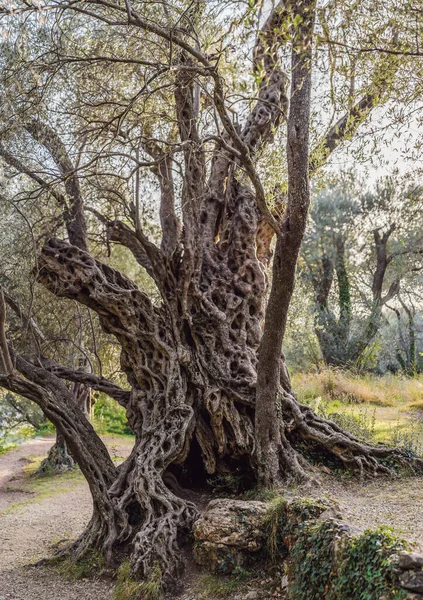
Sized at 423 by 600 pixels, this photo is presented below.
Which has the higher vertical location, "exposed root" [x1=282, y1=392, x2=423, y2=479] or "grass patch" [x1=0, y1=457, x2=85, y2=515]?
"exposed root" [x1=282, y1=392, x2=423, y2=479]

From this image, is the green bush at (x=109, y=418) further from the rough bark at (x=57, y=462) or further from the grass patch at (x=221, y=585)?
the grass patch at (x=221, y=585)

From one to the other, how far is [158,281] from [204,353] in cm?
142

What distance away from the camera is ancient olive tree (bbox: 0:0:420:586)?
252 inches

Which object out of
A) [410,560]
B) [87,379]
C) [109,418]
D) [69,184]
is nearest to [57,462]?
[109,418]

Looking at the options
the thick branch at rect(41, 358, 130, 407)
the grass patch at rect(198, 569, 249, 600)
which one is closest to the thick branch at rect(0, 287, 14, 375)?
the thick branch at rect(41, 358, 130, 407)

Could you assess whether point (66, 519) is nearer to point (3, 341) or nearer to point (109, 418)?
point (3, 341)

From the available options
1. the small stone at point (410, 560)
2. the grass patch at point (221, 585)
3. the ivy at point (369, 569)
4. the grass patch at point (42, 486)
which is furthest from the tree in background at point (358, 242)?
the small stone at point (410, 560)

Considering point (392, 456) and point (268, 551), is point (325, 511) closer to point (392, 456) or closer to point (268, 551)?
point (268, 551)

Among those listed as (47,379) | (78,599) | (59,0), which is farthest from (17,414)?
(59,0)

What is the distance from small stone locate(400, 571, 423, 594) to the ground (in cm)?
61

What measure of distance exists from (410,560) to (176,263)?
569 cm

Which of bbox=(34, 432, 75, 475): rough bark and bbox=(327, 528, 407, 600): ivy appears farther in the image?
bbox=(34, 432, 75, 475): rough bark

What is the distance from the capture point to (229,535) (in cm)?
569

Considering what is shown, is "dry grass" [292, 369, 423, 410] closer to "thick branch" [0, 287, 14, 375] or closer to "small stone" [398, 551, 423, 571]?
"thick branch" [0, 287, 14, 375]
